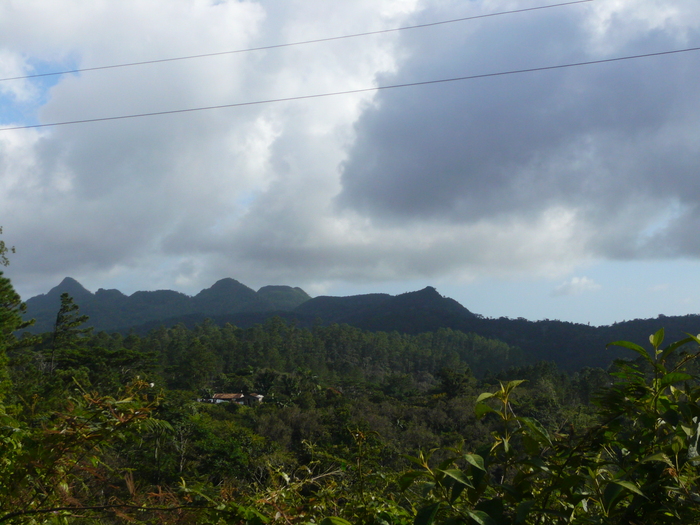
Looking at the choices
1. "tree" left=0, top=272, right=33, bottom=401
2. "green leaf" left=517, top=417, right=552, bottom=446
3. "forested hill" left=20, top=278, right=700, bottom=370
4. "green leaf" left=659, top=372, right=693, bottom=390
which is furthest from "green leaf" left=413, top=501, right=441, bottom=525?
"forested hill" left=20, top=278, right=700, bottom=370

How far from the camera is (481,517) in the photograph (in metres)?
0.93

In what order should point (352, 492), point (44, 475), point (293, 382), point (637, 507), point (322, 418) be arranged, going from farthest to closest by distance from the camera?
point (293, 382) → point (322, 418) → point (352, 492) → point (44, 475) → point (637, 507)

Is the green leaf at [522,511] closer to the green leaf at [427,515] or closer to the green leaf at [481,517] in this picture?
the green leaf at [481,517]

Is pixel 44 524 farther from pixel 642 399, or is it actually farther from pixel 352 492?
pixel 642 399

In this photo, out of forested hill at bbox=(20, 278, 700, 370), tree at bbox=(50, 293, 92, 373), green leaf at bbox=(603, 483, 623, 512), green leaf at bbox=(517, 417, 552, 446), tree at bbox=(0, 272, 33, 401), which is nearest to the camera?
green leaf at bbox=(603, 483, 623, 512)

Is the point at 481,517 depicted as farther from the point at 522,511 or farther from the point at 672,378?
the point at 672,378

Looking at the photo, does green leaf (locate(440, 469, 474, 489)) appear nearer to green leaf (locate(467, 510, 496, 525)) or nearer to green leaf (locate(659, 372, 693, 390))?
green leaf (locate(467, 510, 496, 525))

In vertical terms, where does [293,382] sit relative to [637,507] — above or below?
below

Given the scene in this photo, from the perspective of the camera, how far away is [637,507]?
100 cm

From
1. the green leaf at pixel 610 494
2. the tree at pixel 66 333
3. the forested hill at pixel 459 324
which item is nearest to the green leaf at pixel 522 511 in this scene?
the green leaf at pixel 610 494

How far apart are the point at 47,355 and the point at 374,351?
1872 inches

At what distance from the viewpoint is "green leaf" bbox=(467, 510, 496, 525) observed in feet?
3.00

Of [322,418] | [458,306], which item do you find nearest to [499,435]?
[322,418]

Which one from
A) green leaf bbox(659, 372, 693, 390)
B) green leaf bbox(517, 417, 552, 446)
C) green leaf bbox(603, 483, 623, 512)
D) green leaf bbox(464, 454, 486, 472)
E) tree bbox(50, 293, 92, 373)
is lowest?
tree bbox(50, 293, 92, 373)
